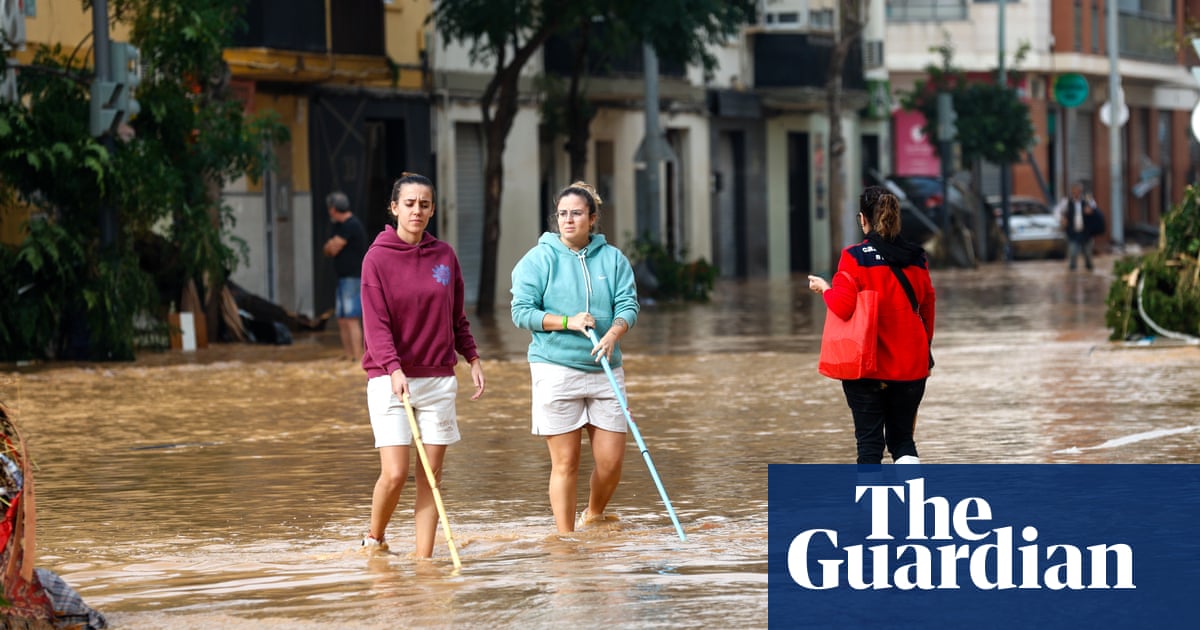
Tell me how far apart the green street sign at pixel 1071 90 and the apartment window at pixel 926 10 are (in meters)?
3.01

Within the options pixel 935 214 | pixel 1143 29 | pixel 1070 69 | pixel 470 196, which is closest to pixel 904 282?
pixel 470 196

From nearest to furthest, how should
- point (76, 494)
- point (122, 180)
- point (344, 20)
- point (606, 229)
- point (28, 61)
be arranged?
point (76, 494)
point (122, 180)
point (28, 61)
point (344, 20)
point (606, 229)

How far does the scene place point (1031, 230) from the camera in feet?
184

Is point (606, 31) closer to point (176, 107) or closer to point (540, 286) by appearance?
point (176, 107)

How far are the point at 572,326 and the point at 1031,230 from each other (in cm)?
4717

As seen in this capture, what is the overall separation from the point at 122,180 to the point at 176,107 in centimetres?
163

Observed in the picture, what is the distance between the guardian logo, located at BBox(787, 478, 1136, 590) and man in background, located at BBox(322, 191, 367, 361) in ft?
41.8

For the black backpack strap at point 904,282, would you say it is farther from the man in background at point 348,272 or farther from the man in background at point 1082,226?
the man in background at point 1082,226

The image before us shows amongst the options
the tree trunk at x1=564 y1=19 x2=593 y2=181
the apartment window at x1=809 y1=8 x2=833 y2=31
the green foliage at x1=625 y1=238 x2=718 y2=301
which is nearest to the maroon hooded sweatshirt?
the green foliage at x1=625 y1=238 x2=718 y2=301

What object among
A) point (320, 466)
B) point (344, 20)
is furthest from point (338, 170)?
point (320, 466)

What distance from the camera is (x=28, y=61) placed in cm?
2517

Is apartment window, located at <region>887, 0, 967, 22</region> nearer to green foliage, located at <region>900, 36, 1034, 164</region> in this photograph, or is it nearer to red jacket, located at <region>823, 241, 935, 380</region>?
green foliage, located at <region>900, 36, 1034, 164</region>

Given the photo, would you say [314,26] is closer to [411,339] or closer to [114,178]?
[114,178]

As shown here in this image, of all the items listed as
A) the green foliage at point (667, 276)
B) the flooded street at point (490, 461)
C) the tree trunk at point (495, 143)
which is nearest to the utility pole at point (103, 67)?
the flooded street at point (490, 461)
